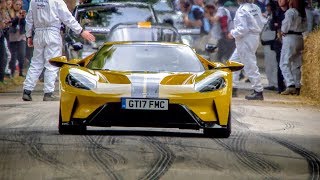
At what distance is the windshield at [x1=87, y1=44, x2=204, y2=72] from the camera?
1325 cm

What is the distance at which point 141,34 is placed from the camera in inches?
805

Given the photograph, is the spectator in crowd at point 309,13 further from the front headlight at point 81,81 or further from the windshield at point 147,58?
the front headlight at point 81,81

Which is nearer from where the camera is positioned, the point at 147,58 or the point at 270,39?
the point at 147,58

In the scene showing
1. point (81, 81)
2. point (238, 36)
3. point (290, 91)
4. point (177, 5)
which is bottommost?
point (177, 5)

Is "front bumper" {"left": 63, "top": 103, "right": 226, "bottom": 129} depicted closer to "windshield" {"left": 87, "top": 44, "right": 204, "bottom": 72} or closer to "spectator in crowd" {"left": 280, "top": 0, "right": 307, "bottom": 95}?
"windshield" {"left": 87, "top": 44, "right": 204, "bottom": 72}

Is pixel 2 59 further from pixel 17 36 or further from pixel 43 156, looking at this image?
pixel 43 156

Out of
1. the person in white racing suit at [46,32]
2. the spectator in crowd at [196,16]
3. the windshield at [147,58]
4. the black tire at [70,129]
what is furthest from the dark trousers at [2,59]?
the black tire at [70,129]

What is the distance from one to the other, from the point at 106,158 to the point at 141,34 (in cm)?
1052

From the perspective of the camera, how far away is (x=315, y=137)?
13328 mm

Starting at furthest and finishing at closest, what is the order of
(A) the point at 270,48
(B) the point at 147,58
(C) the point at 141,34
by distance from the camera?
1. (A) the point at 270,48
2. (C) the point at 141,34
3. (B) the point at 147,58

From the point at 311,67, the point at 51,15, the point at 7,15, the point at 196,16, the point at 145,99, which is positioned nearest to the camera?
the point at 145,99

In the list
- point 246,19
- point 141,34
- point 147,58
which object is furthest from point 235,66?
point 246,19

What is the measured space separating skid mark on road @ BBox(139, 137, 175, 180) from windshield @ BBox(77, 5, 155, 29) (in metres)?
11.3

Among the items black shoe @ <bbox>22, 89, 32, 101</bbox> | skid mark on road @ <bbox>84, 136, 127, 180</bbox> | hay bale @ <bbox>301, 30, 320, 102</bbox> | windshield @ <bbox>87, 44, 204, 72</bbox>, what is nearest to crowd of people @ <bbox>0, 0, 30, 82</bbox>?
black shoe @ <bbox>22, 89, 32, 101</bbox>
